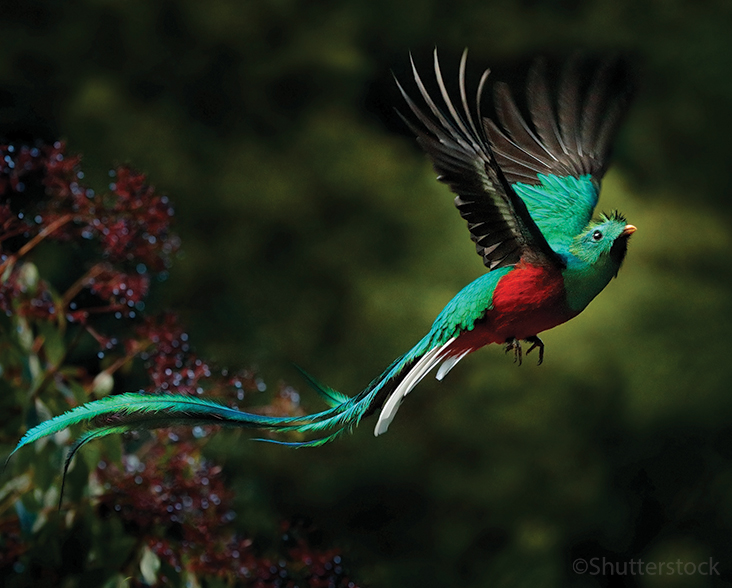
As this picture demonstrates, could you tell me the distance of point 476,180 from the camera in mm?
346

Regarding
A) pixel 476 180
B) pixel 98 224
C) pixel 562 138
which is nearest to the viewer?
pixel 476 180

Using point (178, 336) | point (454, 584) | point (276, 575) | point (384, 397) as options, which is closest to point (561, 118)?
point (384, 397)

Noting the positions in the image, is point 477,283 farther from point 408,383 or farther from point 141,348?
point 141,348

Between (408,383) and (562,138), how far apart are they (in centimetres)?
21

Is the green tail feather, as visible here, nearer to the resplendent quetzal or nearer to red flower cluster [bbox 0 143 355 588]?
the resplendent quetzal

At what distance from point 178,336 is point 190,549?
0.61 ft

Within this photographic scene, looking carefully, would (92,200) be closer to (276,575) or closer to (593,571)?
(276,575)

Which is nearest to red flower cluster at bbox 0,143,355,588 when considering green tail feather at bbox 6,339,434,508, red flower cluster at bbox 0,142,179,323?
red flower cluster at bbox 0,142,179,323

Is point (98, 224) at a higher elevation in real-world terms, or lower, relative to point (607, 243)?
higher

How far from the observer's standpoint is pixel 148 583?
0.70 meters

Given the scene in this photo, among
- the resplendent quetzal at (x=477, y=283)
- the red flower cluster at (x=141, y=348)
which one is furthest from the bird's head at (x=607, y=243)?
the red flower cluster at (x=141, y=348)

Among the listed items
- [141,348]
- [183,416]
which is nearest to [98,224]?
[141,348]

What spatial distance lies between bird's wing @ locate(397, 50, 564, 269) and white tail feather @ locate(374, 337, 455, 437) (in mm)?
51

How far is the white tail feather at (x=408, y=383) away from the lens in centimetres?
33
